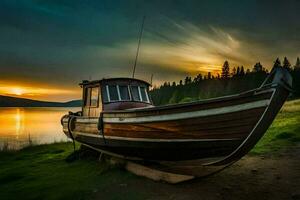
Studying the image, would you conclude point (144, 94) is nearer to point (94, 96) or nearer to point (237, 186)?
point (94, 96)

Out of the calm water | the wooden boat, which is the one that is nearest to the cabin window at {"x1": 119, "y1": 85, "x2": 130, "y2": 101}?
the wooden boat

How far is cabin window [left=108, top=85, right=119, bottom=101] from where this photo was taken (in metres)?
11.7

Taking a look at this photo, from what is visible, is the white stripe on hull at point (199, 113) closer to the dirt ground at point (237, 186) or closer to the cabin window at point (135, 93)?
the dirt ground at point (237, 186)

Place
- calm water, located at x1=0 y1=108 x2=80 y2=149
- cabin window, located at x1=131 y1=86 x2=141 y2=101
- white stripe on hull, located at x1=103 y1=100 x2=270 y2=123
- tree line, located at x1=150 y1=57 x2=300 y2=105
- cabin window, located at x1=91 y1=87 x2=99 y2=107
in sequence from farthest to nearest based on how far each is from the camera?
tree line, located at x1=150 y1=57 x2=300 y2=105 < calm water, located at x1=0 y1=108 x2=80 y2=149 < cabin window, located at x1=91 y1=87 x2=99 y2=107 < cabin window, located at x1=131 y1=86 x2=141 y2=101 < white stripe on hull, located at x1=103 y1=100 x2=270 y2=123

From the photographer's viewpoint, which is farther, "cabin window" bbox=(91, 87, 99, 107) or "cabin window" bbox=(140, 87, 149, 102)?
"cabin window" bbox=(140, 87, 149, 102)

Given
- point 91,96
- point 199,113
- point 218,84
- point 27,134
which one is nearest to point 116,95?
point 91,96

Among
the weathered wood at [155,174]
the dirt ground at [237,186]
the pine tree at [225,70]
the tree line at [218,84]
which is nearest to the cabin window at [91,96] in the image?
the weathered wood at [155,174]

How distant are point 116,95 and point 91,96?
A: 1.55 meters

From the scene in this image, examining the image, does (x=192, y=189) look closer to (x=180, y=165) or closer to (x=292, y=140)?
(x=180, y=165)

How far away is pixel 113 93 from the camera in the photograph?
11742 millimetres

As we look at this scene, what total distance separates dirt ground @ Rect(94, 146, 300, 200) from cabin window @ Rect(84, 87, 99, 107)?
445 centimetres

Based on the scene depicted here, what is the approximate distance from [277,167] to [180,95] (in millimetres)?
104594

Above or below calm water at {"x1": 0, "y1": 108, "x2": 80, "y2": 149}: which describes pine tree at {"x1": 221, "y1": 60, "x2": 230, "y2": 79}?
above

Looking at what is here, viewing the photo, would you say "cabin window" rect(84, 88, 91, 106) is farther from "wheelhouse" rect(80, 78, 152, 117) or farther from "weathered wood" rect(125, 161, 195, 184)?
"weathered wood" rect(125, 161, 195, 184)
